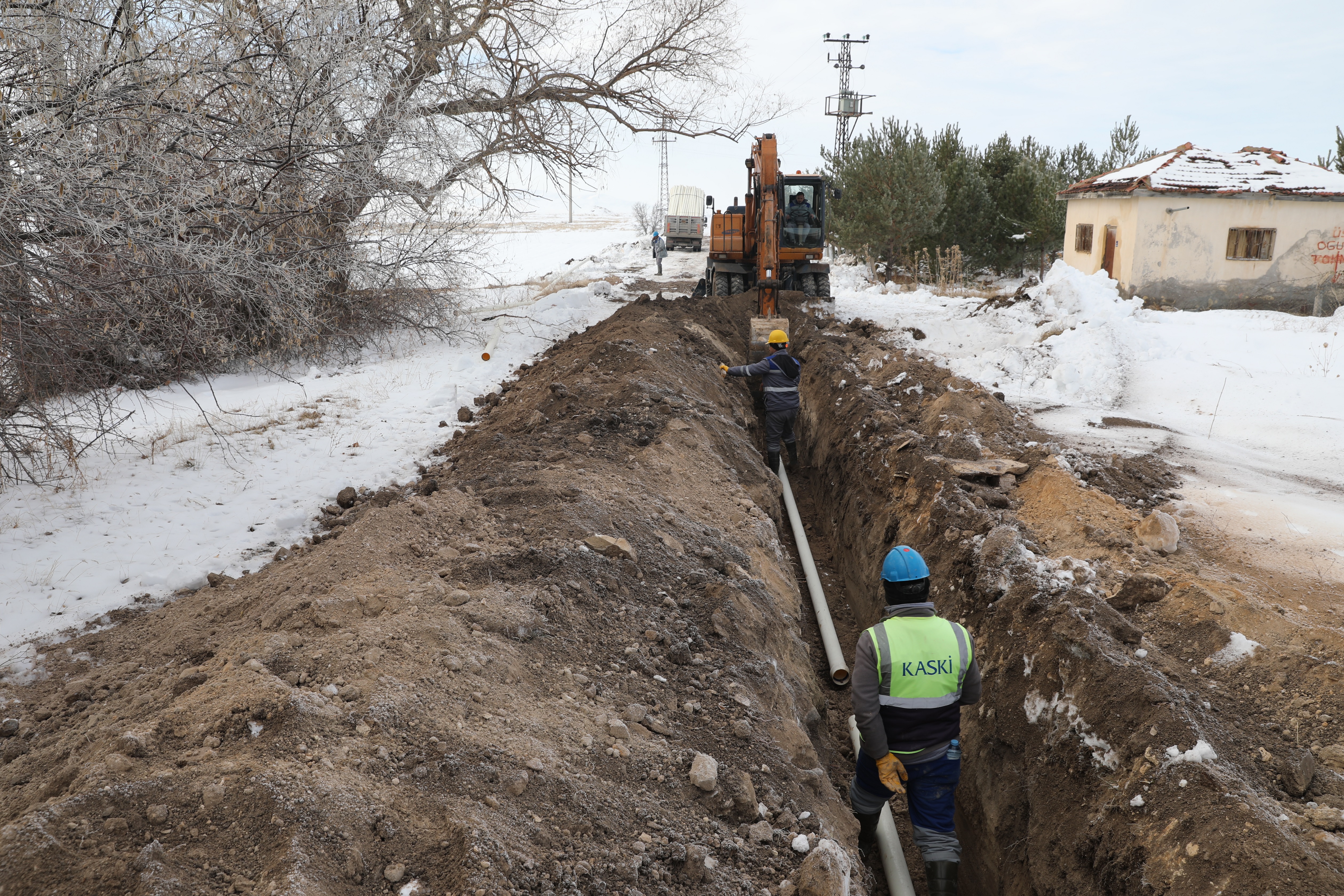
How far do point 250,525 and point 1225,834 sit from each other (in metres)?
6.38

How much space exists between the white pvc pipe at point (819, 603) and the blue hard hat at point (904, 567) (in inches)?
87.6

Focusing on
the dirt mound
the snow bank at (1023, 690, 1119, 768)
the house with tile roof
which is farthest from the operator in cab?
the snow bank at (1023, 690, 1119, 768)

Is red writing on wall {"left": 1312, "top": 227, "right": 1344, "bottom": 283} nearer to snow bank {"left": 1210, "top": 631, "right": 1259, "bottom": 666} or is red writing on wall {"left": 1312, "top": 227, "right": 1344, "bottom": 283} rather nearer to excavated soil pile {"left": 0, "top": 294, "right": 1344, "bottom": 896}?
excavated soil pile {"left": 0, "top": 294, "right": 1344, "bottom": 896}

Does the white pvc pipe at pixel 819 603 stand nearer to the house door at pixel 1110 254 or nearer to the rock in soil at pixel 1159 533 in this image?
the rock in soil at pixel 1159 533

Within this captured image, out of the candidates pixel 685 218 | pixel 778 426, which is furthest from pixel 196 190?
pixel 685 218

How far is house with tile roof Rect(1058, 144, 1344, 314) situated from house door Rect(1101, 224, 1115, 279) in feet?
1.23

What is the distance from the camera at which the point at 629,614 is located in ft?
14.5

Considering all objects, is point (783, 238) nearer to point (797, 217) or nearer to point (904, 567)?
point (797, 217)

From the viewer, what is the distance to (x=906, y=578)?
13.2 feet

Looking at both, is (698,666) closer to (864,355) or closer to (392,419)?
(392,419)

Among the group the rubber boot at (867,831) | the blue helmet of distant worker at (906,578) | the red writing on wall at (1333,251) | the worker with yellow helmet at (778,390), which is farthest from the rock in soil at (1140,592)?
the red writing on wall at (1333,251)

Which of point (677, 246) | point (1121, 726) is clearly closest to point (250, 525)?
point (1121, 726)

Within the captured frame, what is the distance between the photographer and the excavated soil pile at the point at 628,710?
2.58 m

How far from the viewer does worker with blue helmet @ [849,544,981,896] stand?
4.04 meters
